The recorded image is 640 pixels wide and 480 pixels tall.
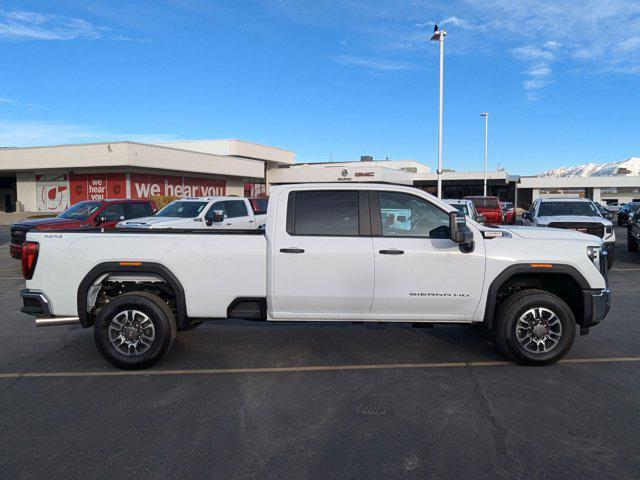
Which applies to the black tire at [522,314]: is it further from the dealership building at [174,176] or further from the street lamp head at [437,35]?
the dealership building at [174,176]

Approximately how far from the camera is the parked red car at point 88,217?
13.3m

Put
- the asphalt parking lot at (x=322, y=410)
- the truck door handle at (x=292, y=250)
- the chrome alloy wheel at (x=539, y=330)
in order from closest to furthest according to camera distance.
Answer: the asphalt parking lot at (x=322, y=410) → the truck door handle at (x=292, y=250) → the chrome alloy wheel at (x=539, y=330)

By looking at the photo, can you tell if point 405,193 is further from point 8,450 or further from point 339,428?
point 8,450

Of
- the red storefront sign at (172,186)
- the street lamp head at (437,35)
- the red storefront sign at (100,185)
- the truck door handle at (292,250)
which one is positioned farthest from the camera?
the red storefront sign at (172,186)

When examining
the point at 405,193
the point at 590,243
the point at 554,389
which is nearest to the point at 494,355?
the point at 554,389

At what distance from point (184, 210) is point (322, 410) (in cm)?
1115

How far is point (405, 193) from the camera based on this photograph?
5.67 meters

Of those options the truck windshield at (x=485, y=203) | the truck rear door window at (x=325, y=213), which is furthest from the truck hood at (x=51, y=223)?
the truck windshield at (x=485, y=203)

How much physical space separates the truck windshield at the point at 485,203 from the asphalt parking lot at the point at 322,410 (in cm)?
1819

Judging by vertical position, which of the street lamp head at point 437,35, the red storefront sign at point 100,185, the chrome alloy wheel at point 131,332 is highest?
the street lamp head at point 437,35

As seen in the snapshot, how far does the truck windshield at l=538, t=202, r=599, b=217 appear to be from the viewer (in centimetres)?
1443

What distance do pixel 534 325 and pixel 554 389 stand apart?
0.77 m

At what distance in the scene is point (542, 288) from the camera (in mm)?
5961

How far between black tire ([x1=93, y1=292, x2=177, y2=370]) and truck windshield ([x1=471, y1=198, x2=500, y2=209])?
21.3 meters
